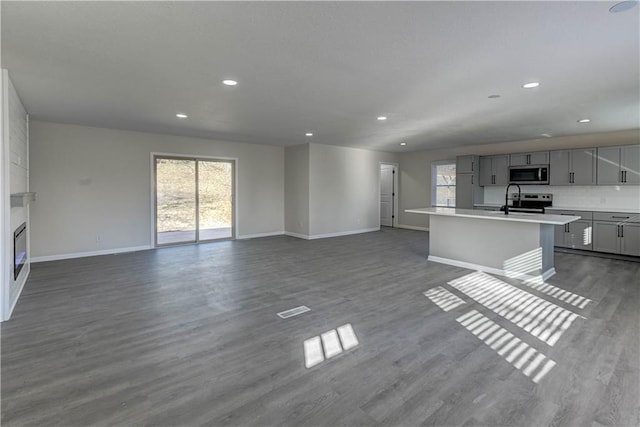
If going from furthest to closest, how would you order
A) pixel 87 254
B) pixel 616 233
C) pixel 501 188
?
pixel 501 188, pixel 87 254, pixel 616 233

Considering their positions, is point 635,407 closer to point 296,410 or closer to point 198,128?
point 296,410

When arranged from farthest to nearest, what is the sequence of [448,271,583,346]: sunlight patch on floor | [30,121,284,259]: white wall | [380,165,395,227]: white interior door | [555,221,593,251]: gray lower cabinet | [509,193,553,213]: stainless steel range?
[380,165,395,227]: white interior door, [509,193,553,213]: stainless steel range, [555,221,593,251]: gray lower cabinet, [30,121,284,259]: white wall, [448,271,583,346]: sunlight patch on floor

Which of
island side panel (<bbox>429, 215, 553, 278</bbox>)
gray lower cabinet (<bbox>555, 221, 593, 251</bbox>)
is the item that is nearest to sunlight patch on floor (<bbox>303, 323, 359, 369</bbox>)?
island side panel (<bbox>429, 215, 553, 278</bbox>)

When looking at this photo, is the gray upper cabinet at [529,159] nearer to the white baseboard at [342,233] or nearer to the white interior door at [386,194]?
the white interior door at [386,194]

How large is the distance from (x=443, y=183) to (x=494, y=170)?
154cm

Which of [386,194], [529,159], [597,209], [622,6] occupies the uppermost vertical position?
[622,6]

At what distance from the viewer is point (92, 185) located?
622 cm

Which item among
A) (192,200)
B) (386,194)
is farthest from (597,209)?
(192,200)

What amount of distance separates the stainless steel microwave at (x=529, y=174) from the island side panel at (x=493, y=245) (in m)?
2.90

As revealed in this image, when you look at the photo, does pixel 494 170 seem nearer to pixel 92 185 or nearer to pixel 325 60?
pixel 325 60

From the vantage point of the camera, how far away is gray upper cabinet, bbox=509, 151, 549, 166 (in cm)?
723

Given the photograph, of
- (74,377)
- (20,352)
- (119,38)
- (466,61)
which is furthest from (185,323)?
(466,61)

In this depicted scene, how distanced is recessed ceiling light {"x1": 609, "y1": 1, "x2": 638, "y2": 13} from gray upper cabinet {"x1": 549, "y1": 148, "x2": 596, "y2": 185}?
18.6 feet

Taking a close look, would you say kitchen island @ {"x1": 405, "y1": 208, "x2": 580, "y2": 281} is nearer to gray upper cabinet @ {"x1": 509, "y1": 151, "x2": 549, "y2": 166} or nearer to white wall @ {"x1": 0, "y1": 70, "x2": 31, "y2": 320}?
gray upper cabinet @ {"x1": 509, "y1": 151, "x2": 549, "y2": 166}
